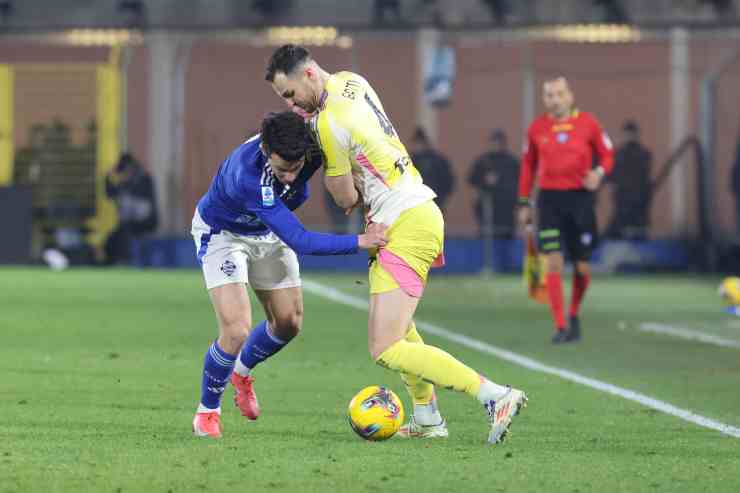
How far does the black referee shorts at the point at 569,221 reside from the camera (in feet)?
47.6

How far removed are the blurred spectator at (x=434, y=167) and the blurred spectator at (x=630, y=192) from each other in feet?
7.91

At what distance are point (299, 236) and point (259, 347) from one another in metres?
1.41

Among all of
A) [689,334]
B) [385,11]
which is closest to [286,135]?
[689,334]

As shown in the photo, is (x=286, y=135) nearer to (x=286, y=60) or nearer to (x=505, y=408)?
(x=286, y=60)

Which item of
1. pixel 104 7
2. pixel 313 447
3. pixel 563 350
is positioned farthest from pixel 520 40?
pixel 313 447

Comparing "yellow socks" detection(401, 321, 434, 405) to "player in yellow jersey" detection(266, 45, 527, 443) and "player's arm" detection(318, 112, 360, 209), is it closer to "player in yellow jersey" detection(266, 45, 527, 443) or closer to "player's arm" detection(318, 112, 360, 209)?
"player in yellow jersey" detection(266, 45, 527, 443)

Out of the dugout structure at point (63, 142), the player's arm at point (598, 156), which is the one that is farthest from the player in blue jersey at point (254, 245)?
the dugout structure at point (63, 142)

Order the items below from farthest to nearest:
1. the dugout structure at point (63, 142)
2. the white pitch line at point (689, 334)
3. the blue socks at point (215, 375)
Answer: the dugout structure at point (63, 142) → the white pitch line at point (689, 334) → the blue socks at point (215, 375)

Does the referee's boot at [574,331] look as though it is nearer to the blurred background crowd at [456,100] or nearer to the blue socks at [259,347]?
the blue socks at [259,347]

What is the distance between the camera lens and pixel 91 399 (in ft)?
31.9

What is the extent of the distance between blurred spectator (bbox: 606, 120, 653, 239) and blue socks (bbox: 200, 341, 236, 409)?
56.9 ft

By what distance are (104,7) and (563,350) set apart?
14.7 metres

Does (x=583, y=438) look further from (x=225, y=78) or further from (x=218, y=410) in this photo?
(x=225, y=78)

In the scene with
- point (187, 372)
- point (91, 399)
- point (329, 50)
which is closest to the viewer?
point (91, 399)
